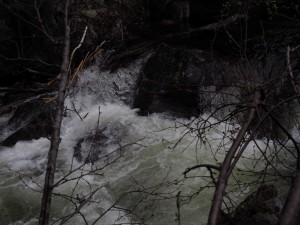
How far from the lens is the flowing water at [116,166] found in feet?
16.1

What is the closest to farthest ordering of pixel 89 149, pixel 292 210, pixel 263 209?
pixel 292 210 → pixel 263 209 → pixel 89 149

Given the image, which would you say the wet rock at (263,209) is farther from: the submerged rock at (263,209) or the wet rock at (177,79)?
the wet rock at (177,79)

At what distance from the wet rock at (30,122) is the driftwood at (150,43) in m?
1.61

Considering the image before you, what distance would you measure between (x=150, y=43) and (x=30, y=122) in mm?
2838

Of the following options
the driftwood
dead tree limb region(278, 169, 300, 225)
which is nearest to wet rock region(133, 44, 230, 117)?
the driftwood

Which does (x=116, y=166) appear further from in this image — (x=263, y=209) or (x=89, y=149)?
(x=263, y=209)

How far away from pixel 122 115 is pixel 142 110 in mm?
371

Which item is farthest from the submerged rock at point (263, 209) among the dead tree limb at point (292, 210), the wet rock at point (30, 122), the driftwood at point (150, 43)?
the driftwood at point (150, 43)

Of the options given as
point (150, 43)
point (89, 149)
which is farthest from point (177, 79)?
point (89, 149)

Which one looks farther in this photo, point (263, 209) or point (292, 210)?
point (263, 209)

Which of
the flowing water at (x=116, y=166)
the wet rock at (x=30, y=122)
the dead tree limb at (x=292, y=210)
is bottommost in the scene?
the dead tree limb at (x=292, y=210)

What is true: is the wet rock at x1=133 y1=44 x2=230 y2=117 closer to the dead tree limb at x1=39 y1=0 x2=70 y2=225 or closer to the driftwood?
the driftwood

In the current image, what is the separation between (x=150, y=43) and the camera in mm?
8211

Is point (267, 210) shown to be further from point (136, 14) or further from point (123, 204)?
point (136, 14)
